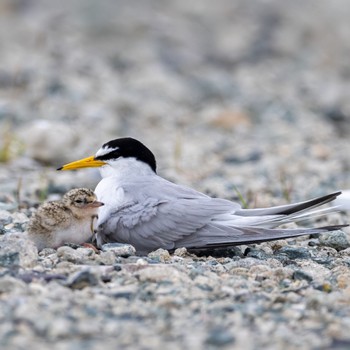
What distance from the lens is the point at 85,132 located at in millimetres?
8680

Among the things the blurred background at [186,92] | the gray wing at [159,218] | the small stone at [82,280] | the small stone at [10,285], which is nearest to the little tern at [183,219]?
the gray wing at [159,218]

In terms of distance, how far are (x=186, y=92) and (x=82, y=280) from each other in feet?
25.0

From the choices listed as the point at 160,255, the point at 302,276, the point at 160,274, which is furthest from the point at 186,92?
the point at 160,274

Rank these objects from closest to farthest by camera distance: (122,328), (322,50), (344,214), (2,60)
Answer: (122,328) → (344,214) → (2,60) → (322,50)

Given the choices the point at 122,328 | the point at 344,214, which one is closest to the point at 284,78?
the point at 344,214

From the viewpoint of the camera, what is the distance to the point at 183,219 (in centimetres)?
434

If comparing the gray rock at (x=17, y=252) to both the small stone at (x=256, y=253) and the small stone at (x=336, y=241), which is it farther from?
the small stone at (x=336, y=241)

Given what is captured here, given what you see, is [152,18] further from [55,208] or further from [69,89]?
[55,208]

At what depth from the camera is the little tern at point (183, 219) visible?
429 cm

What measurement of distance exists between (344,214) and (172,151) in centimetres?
Answer: 270

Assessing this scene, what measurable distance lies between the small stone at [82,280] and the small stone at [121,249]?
583mm

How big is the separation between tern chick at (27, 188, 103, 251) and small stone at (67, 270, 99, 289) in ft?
2.48

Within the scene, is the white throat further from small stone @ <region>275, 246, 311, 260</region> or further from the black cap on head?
small stone @ <region>275, 246, 311, 260</region>

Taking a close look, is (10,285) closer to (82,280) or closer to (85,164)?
(82,280)
